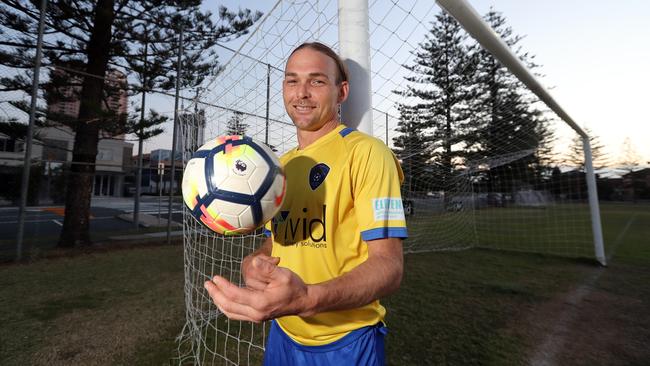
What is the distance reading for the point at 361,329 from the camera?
48.1 inches

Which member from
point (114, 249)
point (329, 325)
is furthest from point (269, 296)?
point (114, 249)

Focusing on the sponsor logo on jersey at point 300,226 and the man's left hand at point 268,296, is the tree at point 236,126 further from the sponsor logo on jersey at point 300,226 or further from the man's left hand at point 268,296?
the man's left hand at point 268,296

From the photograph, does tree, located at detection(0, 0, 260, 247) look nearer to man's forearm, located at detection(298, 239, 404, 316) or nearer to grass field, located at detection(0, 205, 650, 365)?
grass field, located at detection(0, 205, 650, 365)

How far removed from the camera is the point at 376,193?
1.06m

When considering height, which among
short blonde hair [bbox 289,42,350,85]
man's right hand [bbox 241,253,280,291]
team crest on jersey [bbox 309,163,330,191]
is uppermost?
short blonde hair [bbox 289,42,350,85]

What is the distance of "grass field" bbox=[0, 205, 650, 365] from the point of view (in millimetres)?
3107

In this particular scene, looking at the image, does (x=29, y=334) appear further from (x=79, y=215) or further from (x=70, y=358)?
(x=79, y=215)

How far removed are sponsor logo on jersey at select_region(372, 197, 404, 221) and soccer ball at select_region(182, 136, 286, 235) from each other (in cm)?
42

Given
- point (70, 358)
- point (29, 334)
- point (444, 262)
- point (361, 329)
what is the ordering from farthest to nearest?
point (444, 262) < point (29, 334) < point (70, 358) < point (361, 329)

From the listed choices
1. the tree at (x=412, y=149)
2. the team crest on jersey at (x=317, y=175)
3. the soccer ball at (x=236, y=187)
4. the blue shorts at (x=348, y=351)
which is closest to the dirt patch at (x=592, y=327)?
the blue shorts at (x=348, y=351)

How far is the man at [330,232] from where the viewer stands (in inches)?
34.3

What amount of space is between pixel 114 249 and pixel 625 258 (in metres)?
13.4

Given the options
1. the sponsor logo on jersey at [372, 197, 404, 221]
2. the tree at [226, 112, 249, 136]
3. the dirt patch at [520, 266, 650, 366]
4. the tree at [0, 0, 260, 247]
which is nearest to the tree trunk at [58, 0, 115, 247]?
the tree at [0, 0, 260, 247]

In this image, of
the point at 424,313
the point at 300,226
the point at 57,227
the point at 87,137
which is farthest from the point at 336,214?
the point at 57,227
